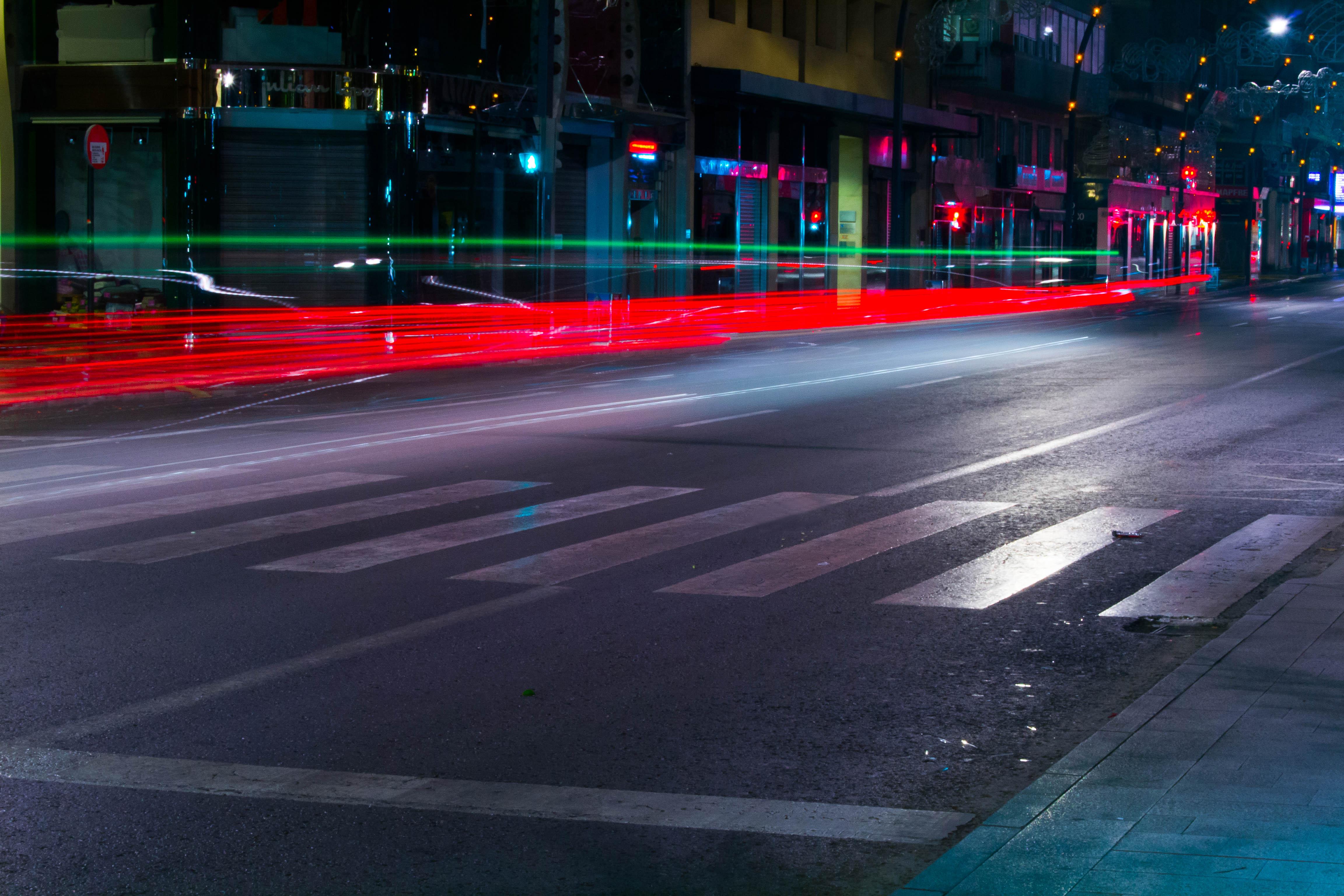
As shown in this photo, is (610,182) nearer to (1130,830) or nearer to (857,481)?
(857,481)

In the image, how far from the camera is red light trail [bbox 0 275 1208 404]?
20.1m

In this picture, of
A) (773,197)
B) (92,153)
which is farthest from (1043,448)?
(773,197)

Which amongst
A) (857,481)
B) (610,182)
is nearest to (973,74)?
(610,182)

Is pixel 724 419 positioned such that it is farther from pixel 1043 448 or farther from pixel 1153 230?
pixel 1153 230

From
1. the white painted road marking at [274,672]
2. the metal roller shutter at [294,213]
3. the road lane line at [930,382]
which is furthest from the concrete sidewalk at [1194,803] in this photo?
the metal roller shutter at [294,213]

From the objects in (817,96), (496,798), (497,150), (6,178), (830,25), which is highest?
(830,25)

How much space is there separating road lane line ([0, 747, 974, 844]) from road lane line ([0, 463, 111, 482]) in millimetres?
6767

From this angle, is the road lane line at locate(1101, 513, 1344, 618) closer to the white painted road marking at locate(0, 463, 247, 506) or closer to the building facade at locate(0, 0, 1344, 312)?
the white painted road marking at locate(0, 463, 247, 506)

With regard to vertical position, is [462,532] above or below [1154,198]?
below

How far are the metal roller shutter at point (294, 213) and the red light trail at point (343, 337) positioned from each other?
1.01 m

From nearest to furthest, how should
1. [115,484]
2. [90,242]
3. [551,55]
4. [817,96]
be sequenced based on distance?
[115,484]
[90,242]
[551,55]
[817,96]

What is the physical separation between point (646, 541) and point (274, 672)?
10.7ft

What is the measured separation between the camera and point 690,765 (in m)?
5.27

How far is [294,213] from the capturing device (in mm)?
28734
